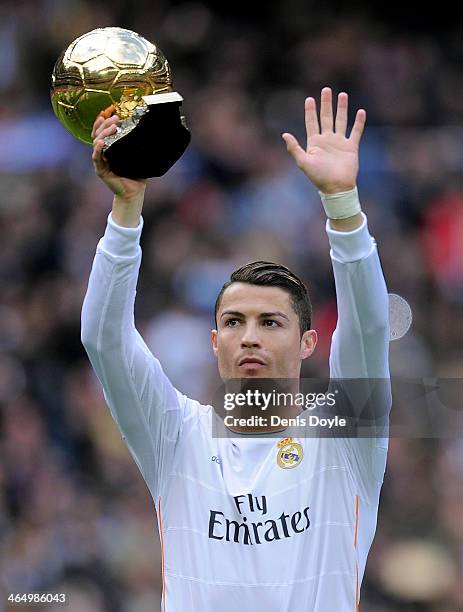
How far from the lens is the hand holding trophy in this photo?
3.48 m

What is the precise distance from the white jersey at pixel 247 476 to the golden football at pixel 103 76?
431mm

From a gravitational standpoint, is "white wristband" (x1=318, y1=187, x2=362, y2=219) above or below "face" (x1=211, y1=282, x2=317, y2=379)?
above

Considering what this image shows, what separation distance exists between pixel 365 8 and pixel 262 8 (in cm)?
87

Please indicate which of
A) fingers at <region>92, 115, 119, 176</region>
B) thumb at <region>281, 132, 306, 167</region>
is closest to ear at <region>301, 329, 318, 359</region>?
thumb at <region>281, 132, 306, 167</region>

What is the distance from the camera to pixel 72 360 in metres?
8.42

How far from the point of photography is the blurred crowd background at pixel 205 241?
7.18 meters

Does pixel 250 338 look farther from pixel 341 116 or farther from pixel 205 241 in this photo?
pixel 205 241

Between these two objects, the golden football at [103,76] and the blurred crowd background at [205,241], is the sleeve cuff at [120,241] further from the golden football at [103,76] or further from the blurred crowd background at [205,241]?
the blurred crowd background at [205,241]

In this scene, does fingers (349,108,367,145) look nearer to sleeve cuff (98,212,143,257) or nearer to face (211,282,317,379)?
face (211,282,317,379)

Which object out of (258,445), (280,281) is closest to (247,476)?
(258,445)

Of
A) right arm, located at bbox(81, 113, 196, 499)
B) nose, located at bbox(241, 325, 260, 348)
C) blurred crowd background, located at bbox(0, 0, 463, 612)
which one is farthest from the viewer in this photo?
blurred crowd background, located at bbox(0, 0, 463, 612)

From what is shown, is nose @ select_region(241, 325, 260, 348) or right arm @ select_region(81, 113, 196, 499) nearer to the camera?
right arm @ select_region(81, 113, 196, 499)

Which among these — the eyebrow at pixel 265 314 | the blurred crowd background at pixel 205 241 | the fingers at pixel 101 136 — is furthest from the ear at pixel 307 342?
the blurred crowd background at pixel 205 241

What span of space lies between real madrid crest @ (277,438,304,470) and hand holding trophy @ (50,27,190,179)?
35.7 inches
